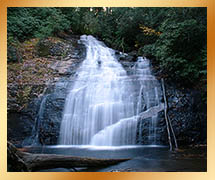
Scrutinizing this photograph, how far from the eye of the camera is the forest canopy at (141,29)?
4648 millimetres

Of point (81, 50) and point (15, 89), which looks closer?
point (15, 89)

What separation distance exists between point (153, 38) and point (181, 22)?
99 cm

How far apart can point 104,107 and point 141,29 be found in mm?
2517

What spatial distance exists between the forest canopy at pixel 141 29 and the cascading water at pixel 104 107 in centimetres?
66

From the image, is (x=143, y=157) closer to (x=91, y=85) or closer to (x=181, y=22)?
(x=91, y=85)

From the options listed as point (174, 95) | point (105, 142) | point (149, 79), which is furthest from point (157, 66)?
point (105, 142)

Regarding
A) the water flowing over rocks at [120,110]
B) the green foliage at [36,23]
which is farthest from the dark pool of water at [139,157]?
the green foliage at [36,23]

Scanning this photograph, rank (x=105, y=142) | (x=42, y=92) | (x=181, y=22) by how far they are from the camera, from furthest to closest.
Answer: (x=42, y=92) < (x=181, y=22) < (x=105, y=142)

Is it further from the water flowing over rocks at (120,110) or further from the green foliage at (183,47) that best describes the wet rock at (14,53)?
the green foliage at (183,47)

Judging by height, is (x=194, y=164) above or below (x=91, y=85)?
below

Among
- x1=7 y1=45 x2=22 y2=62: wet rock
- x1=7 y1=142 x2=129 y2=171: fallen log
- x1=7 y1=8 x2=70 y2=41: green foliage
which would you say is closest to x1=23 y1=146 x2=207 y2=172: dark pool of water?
x1=7 y1=142 x2=129 y2=171: fallen log

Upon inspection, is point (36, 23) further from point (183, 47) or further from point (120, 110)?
point (183, 47)

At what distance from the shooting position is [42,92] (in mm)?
5332

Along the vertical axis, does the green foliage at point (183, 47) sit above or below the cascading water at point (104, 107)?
above
